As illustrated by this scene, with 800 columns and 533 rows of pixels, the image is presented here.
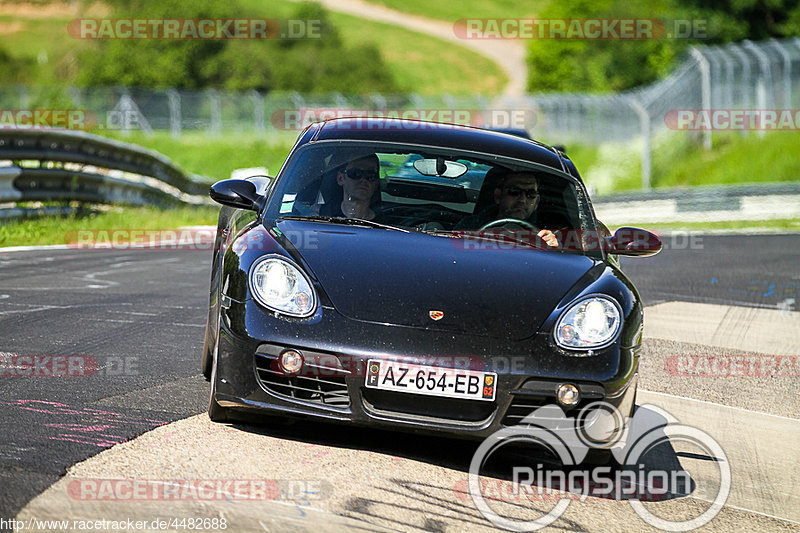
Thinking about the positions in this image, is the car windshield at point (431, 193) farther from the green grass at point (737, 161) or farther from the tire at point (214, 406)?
the green grass at point (737, 161)

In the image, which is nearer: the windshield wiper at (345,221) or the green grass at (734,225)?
the windshield wiper at (345,221)

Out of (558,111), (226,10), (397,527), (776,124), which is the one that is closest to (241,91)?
(226,10)

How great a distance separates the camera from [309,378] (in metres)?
4.36

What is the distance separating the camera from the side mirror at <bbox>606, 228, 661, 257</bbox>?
550 centimetres

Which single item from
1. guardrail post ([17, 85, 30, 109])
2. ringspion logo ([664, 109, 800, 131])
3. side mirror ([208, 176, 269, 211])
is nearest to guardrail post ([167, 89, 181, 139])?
guardrail post ([17, 85, 30, 109])

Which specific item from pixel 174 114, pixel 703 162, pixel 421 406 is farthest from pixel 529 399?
pixel 174 114

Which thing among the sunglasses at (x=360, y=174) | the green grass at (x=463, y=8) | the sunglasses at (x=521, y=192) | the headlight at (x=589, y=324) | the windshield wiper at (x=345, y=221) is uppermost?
the green grass at (x=463, y=8)

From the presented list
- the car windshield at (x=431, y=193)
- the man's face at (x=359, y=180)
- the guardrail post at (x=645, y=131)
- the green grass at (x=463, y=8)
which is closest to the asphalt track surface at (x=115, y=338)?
the car windshield at (x=431, y=193)

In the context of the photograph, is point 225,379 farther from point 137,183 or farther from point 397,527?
point 137,183

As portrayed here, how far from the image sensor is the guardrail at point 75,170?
1280 centimetres

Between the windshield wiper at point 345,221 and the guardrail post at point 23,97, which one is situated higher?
the guardrail post at point 23,97

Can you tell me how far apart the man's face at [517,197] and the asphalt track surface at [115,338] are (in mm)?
1245

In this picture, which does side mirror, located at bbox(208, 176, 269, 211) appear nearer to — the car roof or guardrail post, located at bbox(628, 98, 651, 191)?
the car roof

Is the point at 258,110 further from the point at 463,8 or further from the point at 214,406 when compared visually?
the point at 463,8
